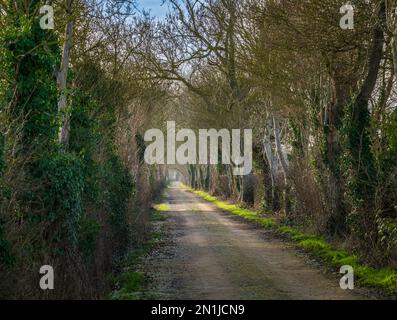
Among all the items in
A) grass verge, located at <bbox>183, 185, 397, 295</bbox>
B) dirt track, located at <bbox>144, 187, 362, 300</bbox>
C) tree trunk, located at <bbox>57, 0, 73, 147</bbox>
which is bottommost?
dirt track, located at <bbox>144, 187, 362, 300</bbox>

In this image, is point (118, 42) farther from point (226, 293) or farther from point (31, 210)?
point (226, 293)

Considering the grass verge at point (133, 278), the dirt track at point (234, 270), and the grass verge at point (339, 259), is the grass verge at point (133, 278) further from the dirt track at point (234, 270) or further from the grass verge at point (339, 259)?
the grass verge at point (339, 259)

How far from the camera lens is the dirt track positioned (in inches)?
481

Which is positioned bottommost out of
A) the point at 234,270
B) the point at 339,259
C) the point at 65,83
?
the point at 234,270

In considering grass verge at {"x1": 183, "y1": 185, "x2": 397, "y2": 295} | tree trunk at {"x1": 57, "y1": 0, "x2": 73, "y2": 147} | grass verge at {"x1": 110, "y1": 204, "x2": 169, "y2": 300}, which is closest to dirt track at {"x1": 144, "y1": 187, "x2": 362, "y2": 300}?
grass verge at {"x1": 110, "y1": 204, "x2": 169, "y2": 300}

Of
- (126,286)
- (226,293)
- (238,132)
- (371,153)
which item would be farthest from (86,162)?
(238,132)

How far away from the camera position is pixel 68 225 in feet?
45.3

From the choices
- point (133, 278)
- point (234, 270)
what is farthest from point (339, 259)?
point (133, 278)

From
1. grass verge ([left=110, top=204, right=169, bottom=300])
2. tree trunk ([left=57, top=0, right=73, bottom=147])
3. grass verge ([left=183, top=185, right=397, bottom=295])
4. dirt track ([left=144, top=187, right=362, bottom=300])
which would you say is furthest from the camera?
tree trunk ([left=57, top=0, right=73, bottom=147])

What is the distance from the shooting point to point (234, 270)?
15219 millimetres

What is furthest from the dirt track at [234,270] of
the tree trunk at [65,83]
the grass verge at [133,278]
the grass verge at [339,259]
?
the tree trunk at [65,83]

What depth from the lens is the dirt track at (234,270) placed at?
40.1ft

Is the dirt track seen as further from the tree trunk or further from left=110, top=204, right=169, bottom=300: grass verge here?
the tree trunk

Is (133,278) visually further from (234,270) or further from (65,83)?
(65,83)
